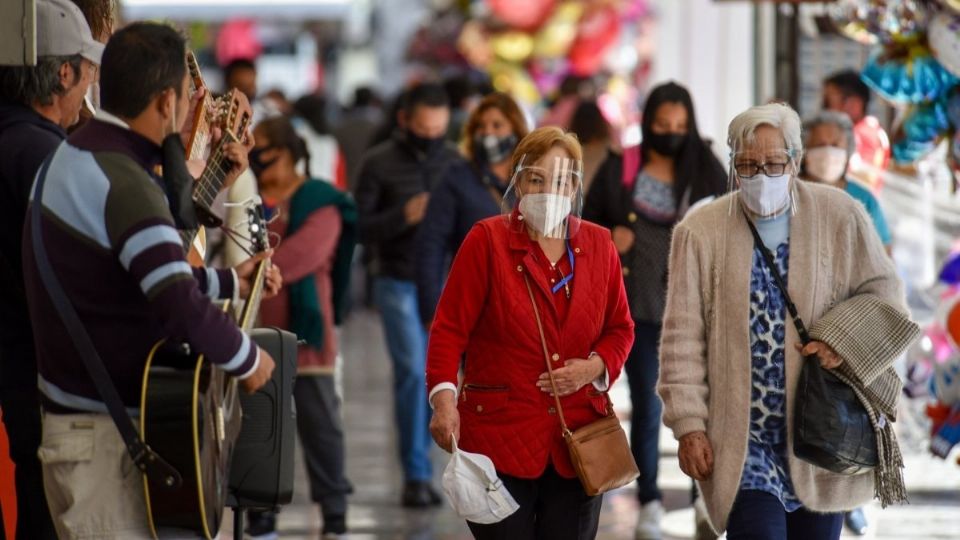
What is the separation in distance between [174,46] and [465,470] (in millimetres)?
1505

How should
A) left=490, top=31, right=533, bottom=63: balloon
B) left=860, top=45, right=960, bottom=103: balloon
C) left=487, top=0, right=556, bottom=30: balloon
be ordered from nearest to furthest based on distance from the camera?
left=860, top=45, right=960, bottom=103: balloon < left=487, top=0, right=556, bottom=30: balloon < left=490, top=31, right=533, bottom=63: balloon

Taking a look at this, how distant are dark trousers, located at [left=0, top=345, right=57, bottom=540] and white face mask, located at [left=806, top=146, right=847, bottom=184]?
4042 millimetres

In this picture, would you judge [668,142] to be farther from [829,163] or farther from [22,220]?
[22,220]

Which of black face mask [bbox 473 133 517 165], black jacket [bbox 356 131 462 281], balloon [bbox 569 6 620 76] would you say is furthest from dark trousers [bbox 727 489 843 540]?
balloon [bbox 569 6 620 76]

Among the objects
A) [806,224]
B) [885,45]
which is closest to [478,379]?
[806,224]

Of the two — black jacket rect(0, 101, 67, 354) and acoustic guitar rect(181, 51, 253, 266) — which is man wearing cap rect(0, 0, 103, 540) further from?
acoustic guitar rect(181, 51, 253, 266)

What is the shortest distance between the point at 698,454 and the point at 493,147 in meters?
3.56

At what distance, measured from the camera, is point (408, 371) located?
9898mm

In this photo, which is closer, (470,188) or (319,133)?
(470,188)

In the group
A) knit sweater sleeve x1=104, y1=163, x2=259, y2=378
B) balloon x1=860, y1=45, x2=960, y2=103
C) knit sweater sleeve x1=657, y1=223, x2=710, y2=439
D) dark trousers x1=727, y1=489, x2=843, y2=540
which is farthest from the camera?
balloon x1=860, y1=45, x2=960, y2=103

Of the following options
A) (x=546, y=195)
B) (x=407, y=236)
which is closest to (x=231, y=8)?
(x=407, y=236)

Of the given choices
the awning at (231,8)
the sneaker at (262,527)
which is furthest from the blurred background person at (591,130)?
the awning at (231,8)

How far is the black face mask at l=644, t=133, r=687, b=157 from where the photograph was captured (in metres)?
8.27

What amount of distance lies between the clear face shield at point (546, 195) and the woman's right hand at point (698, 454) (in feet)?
2.31
